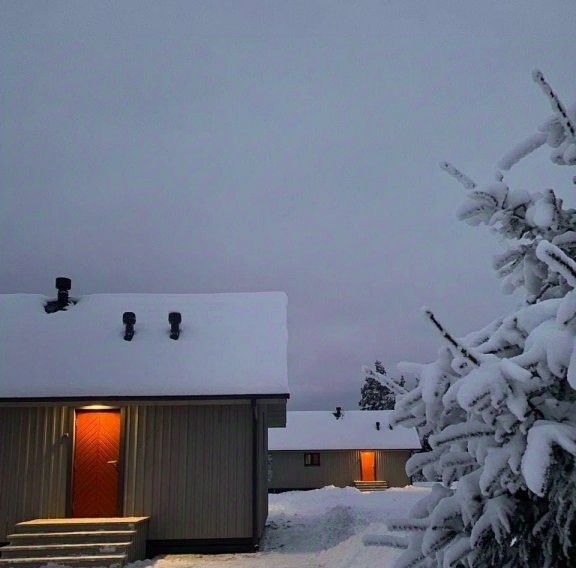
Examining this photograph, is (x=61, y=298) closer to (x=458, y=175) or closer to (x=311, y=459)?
(x=458, y=175)

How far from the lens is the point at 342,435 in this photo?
38.4 meters

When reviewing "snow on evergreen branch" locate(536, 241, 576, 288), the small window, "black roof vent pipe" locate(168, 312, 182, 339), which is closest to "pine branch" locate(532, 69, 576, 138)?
"snow on evergreen branch" locate(536, 241, 576, 288)

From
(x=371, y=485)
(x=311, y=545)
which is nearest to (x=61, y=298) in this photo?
(x=311, y=545)

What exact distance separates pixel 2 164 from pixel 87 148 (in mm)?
8155

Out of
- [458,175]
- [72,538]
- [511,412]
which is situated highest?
[458,175]

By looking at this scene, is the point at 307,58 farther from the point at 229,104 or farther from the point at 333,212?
the point at 333,212

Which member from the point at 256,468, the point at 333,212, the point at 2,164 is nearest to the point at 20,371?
the point at 256,468

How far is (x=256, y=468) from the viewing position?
41.6 feet

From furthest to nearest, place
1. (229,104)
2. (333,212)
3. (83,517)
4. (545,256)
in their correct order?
(229,104) < (333,212) < (83,517) < (545,256)

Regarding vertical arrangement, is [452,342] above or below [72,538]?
above

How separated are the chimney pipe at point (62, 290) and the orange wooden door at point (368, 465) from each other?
26572mm

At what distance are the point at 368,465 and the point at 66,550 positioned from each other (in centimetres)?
2938

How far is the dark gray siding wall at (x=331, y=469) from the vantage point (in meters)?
37.4

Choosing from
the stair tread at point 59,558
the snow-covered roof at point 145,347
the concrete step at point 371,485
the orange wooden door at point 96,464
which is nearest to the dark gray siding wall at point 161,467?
the orange wooden door at point 96,464
